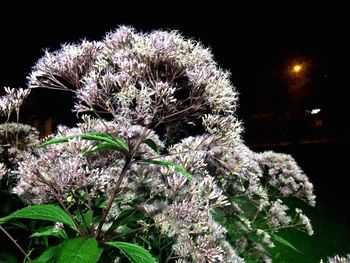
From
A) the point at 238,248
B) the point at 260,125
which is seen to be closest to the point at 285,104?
the point at 260,125

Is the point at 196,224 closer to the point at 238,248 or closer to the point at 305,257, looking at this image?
the point at 238,248

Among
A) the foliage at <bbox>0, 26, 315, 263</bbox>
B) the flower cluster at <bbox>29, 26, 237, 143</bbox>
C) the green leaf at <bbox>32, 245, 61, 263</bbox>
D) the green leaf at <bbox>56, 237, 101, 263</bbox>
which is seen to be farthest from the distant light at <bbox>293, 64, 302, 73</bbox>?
the green leaf at <bbox>56, 237, 101, 263</bbox>

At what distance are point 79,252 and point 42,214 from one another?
0.78 ft

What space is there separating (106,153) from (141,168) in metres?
0.23

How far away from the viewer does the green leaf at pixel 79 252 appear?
1355 mm

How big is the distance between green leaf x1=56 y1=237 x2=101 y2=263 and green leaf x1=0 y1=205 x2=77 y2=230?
0.14 meters

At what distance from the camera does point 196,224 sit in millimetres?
1859

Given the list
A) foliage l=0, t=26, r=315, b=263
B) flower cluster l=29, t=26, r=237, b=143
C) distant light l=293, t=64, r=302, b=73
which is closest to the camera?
foliage l=0, t=26, r=315, b=263

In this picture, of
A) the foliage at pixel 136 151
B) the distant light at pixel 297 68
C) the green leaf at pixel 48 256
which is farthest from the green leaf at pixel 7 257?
the distant light at pixel 297 68

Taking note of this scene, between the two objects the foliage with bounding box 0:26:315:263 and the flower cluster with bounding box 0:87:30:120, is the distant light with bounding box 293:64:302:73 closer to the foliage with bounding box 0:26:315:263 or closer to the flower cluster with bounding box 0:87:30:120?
the foliage with bounding box 0:26:315:263

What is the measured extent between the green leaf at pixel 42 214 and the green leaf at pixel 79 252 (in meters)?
0.14

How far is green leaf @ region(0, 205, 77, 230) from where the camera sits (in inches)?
58.8

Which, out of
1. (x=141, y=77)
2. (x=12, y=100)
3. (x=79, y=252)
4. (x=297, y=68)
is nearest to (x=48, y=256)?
(x=79, y=252)

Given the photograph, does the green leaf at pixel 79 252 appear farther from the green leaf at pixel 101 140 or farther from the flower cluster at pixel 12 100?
the flower cluster at pixel 12 100
